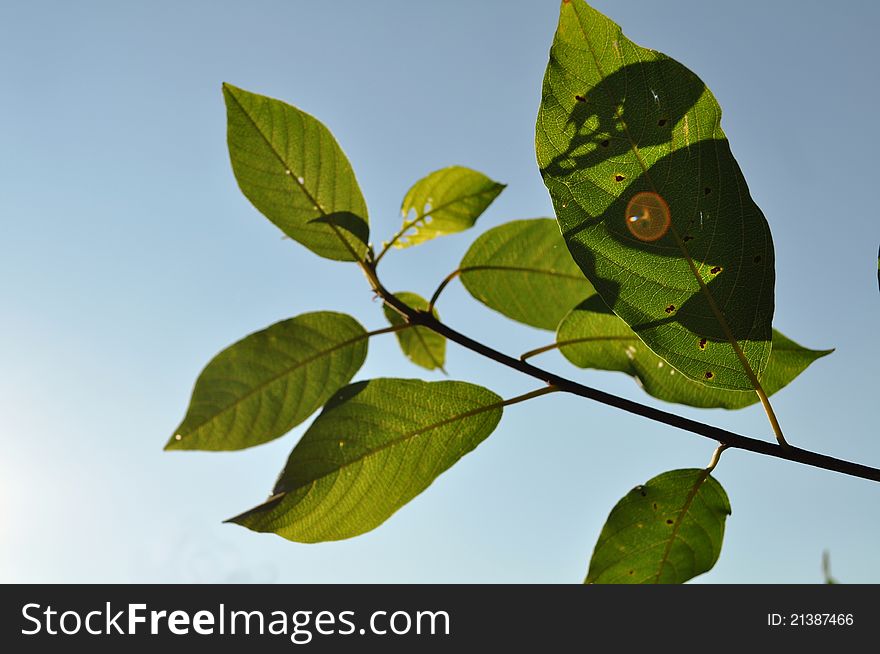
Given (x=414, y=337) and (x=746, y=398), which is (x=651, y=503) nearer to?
(x=746, y=398)

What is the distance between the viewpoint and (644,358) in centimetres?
96

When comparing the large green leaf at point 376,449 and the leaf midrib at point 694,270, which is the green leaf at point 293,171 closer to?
the large green leaf at point 376,449

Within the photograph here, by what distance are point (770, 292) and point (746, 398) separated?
190 millimetres

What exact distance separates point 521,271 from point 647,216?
42cm

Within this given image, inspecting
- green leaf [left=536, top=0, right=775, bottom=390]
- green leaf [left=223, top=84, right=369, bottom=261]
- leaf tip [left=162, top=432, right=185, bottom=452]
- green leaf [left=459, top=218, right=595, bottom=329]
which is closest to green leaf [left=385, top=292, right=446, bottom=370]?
green leaf [left=459, top=218, right=595, bottom=329]

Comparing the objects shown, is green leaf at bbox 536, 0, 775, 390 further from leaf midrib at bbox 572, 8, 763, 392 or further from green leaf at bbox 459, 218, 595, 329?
green leaf at bbox 459, 218, 595, 329

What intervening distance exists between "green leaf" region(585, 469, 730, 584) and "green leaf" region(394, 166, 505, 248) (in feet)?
1.68

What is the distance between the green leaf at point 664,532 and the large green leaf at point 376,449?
21cm

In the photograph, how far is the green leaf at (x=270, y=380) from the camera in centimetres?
99

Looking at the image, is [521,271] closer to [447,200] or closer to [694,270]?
[447,200]

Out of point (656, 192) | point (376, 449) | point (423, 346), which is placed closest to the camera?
point (656, 192)

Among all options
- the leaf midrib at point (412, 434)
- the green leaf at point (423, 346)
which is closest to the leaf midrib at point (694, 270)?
the leaf midrib at point (412, 434)

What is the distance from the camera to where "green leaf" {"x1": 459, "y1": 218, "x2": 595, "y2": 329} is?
1.12 meters

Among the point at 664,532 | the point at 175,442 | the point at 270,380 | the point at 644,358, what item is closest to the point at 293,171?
the point at 270,380
